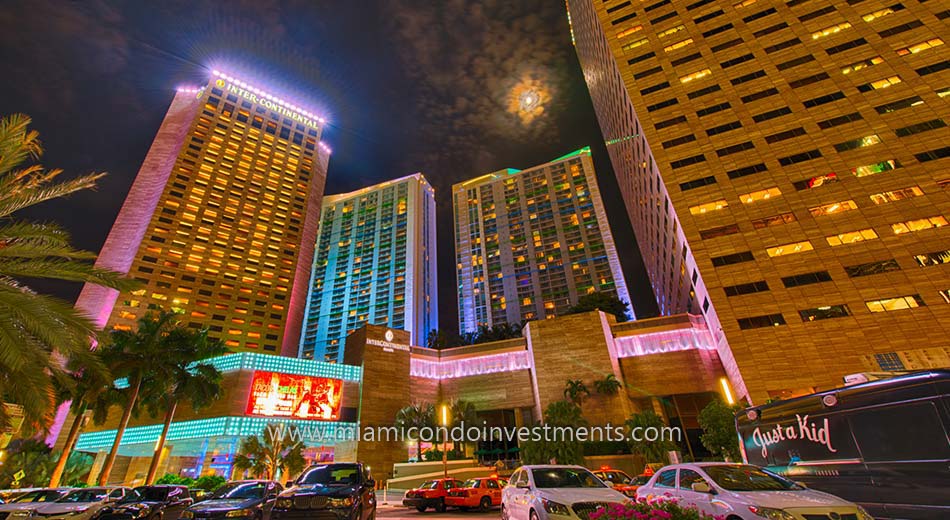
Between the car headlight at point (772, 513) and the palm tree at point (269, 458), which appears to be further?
the palm tree at point (269, 458)

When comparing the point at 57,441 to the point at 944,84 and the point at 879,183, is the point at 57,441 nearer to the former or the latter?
the point at 879,183

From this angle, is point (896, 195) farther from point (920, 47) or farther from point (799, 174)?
point (920, 47)

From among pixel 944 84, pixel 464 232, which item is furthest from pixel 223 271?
pixel 944 84

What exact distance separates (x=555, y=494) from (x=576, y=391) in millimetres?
42843

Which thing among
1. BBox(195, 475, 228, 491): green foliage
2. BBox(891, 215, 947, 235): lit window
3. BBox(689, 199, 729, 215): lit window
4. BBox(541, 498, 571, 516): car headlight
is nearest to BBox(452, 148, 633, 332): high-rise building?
BBox(689, 199, 729, 215): lit window

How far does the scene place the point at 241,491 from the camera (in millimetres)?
11281

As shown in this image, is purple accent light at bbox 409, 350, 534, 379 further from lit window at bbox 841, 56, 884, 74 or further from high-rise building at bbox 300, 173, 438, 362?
lit window at bbox 841, 56, 884, 74

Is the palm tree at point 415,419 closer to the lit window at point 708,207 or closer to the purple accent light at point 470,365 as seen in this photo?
the purple accent light at point 470,365

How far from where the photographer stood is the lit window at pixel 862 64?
4106cm

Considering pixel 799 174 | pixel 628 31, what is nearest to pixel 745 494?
pixel 799 174

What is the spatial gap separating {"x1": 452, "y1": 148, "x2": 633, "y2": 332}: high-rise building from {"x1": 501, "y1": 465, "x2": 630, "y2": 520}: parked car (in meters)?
92.4

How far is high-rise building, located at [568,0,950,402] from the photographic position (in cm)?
3103

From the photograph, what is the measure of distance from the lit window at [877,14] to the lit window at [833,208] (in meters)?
25.9

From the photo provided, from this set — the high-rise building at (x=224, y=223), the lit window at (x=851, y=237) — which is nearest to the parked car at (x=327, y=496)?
the lit window at (x=851, y=237)
